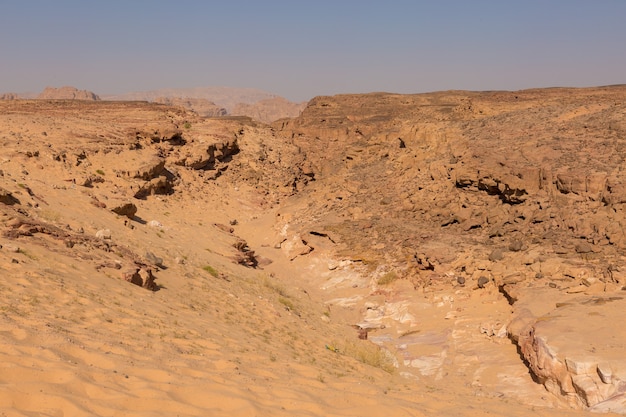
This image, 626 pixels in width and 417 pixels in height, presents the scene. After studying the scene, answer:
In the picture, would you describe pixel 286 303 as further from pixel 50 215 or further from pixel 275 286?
pixel 50 215

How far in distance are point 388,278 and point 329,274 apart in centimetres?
249

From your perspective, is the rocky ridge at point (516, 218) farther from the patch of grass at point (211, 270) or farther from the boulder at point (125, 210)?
the boulder at point (125, 210)

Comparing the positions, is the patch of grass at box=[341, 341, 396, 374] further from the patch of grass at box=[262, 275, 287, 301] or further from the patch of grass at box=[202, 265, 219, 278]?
the patch of grass at box=[202, 265, 219, 278]

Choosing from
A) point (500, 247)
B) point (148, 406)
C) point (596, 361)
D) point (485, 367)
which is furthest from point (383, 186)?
point (148, 406)

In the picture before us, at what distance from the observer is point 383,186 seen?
19.8m

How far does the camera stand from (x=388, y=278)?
45.3ft

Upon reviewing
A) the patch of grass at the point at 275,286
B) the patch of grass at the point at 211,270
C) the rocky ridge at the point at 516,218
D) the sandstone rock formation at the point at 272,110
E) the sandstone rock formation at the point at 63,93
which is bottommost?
the patch of grass at the point at 275,286

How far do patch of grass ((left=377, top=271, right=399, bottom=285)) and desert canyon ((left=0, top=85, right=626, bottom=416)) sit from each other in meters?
0.20

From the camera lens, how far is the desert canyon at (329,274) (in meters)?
5.22

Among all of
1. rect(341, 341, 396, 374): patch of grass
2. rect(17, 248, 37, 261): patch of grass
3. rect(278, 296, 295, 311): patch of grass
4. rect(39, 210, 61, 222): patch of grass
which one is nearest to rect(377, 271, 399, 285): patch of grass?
rect(278, 296, 295, 311): patch of grass

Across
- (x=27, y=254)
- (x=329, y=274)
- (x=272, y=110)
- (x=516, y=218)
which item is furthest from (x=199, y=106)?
(x=27, y=254)

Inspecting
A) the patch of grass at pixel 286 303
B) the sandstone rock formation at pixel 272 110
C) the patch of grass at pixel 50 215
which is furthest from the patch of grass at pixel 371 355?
the sandstone rock formation at pixel 272 110

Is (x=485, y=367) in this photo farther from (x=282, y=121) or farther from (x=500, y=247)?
(x=282, y=121)

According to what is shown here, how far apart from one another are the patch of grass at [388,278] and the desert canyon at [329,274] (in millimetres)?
197
